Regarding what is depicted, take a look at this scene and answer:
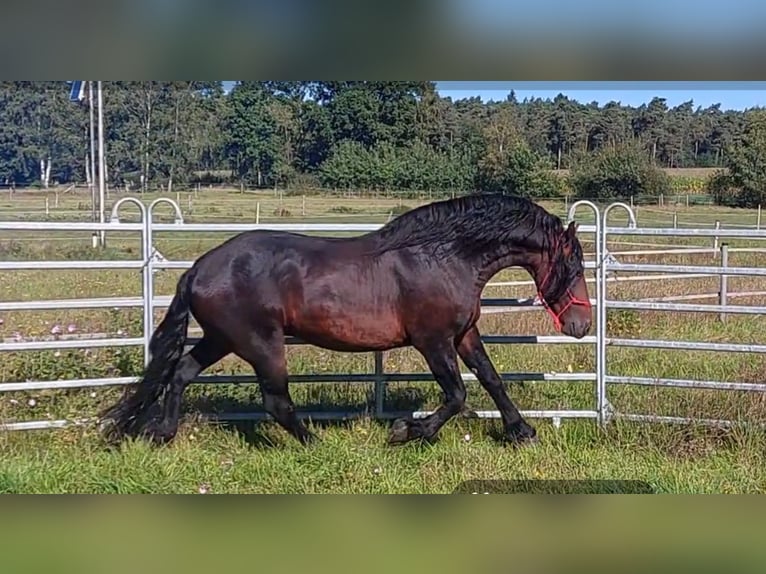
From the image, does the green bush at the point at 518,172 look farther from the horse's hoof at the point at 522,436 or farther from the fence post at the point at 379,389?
the horse's hoof at the point at 522,436

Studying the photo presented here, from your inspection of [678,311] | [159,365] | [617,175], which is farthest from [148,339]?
[617,175]

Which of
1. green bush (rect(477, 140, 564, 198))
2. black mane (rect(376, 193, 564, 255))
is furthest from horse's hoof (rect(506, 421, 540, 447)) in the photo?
green bush (rect(477, 140, 564, 198))

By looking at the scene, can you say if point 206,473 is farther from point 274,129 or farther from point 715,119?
point 715,119

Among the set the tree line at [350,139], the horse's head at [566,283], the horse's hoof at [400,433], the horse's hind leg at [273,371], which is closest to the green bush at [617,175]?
the tree line at [350,139]

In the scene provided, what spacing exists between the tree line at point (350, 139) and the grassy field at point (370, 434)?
0.55 m

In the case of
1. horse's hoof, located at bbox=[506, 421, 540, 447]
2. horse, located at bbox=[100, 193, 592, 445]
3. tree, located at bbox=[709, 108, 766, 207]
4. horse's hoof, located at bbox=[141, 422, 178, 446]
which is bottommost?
horse's hoof, located at bbox=[506, 421, 540, 447]

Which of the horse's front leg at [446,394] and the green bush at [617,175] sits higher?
the green bush at [617,175]

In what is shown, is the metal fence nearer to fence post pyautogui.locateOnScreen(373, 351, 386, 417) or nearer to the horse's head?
fence post pyautogui.locateOnScreen(373, 351, 386, 417)

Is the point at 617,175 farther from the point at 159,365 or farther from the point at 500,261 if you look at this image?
the point at 159,365

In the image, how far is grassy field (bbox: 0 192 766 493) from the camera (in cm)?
375

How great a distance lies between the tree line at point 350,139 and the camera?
5.45 meters

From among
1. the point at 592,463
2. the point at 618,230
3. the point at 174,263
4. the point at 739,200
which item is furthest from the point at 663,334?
the point at 739,200

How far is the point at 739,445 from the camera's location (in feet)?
13.9

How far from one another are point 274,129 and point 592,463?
3324 millimetres
